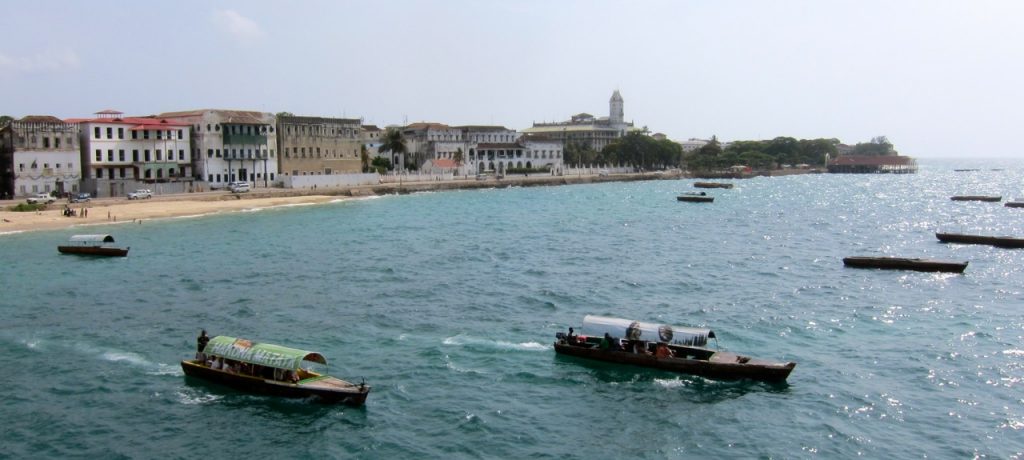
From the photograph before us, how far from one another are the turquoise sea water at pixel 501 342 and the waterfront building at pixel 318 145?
47.0 meters

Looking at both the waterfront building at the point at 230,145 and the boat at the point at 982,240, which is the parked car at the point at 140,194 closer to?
the waterfront building at the point at 230,145

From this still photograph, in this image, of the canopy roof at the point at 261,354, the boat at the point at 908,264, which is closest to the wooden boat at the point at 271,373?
the canopy roof at the point at 261,354

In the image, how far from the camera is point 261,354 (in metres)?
29.9

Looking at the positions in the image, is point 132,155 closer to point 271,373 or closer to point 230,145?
point 230,145

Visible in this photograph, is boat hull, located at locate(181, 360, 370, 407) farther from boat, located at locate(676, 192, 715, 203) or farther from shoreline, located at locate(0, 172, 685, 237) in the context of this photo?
boat, located at locate(676, 192, 715, 203)

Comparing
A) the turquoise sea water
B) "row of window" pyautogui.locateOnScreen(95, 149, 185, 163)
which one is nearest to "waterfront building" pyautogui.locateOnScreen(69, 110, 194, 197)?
"row of window" pyautogui.locateOnScreen(95, 149, 185, 163)

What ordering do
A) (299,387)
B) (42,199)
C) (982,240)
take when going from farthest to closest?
(42,199), (982,240), (299,387)

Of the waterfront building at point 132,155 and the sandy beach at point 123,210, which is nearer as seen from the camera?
the sandy beach at point 123,210

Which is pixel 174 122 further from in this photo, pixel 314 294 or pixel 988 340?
pixel 988 340

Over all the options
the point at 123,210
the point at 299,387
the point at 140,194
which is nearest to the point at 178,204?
the point at 140,194

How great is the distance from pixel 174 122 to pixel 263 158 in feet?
39.8

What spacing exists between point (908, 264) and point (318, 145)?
89.1 meters

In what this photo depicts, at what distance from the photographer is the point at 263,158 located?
115625mm

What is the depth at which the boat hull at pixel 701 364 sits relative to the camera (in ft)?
103
